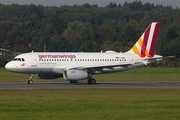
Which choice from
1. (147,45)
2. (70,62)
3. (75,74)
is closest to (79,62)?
(70,62)

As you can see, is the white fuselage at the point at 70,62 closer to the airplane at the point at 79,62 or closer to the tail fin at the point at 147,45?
the airplane at the point at 79,62

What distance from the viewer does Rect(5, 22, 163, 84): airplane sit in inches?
2068

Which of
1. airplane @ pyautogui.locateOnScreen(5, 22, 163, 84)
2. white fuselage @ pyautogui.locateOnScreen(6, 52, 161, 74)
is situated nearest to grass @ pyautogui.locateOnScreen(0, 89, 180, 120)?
airplane @ pyautogui.locateOnScreen(5, 22, 163, 84)

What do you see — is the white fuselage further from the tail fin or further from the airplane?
the tail fin

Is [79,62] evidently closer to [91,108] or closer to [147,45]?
[147,45]

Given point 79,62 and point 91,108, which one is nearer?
point 91,108

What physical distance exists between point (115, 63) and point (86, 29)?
112m

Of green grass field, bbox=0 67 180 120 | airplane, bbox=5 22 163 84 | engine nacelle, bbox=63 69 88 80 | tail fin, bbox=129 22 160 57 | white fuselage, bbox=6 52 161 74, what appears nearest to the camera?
green grass field, bbox=0 67 180 120

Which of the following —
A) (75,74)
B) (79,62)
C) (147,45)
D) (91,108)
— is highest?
(147,45)

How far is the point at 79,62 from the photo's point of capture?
54688 mm

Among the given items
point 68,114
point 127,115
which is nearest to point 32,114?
point 68,114

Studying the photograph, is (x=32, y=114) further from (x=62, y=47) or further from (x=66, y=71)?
(x=62, y=47)

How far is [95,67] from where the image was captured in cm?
5347

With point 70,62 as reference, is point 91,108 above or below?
below
